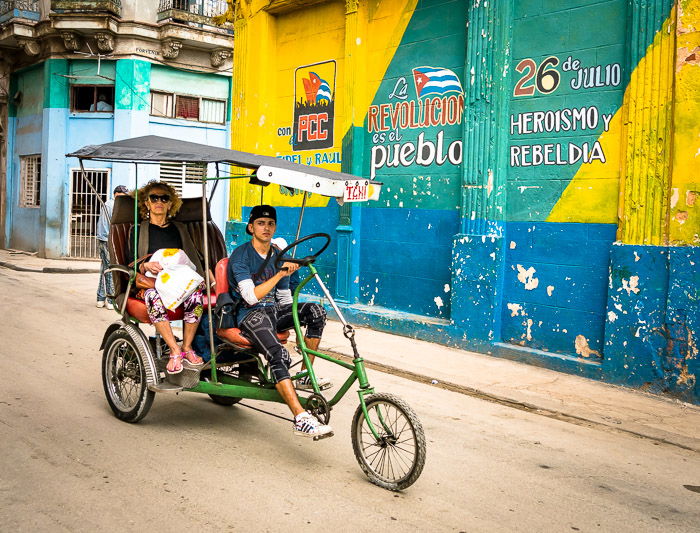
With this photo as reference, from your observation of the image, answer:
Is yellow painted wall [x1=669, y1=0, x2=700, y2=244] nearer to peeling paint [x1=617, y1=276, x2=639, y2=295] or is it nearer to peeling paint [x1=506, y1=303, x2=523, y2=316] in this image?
peeling paint [x1=617, y1=276, x2=639, y2=295]

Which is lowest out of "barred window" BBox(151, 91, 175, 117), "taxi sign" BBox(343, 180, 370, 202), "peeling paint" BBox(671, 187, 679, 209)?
"taxi sign" BBox(343, 180, 370, 202)

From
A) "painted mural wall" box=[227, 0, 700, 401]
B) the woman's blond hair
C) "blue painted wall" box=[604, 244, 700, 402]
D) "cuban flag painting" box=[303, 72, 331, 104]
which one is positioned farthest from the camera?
"cuban flag painting" box=[303, 72, 331, 104]

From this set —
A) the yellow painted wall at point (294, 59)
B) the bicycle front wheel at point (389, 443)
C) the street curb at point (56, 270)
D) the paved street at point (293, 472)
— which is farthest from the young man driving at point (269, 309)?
the street curb at point (56, 270)

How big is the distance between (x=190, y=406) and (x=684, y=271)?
493 centimetres

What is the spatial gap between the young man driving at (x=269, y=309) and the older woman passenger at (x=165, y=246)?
0.42 m

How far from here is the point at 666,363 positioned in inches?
280

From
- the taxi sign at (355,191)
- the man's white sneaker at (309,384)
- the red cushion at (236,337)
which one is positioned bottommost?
the man's white sneaker at (309,384)

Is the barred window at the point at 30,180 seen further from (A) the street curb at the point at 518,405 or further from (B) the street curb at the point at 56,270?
(A) the street curb at the point at 518,405

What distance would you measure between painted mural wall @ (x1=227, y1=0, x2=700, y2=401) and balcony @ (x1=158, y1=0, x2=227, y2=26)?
31.0 feet

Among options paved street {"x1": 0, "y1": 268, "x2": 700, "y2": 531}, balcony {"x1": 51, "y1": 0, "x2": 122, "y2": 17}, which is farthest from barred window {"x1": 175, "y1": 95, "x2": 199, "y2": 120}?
paved street {"x1": 0, "y1": 268, "x2": 700, "y2": 531}

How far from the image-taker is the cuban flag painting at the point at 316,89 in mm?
11648

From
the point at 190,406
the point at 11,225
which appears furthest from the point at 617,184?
the point at 11,225

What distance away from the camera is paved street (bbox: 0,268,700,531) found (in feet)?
12.6

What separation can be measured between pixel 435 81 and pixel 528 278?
3.20 m
